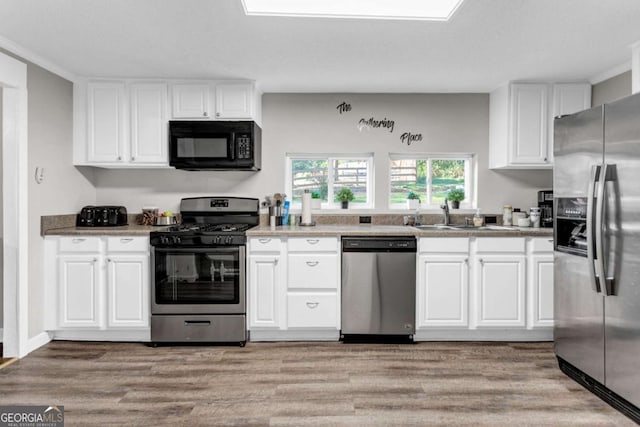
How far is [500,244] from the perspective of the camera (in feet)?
11.7

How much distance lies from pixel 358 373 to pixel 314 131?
7.60 ft

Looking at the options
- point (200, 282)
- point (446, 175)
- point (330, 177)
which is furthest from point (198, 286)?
point (446, 175)

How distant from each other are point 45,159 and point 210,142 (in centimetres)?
129

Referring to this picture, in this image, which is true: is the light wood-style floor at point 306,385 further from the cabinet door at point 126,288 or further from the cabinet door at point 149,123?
the cabinet door at point 149,123

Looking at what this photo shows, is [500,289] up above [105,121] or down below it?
below

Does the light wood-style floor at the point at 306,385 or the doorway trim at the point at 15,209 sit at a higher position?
the doorway trim at the point at 15,209

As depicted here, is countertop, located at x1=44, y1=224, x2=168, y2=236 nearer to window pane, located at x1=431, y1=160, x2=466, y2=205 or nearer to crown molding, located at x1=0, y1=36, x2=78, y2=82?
crown molding, located at x1=0, y1=36, x2=78, y2=82

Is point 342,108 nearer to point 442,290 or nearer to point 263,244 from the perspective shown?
point 263,244

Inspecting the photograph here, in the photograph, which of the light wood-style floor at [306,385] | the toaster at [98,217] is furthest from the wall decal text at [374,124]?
the toaster at [98,217]

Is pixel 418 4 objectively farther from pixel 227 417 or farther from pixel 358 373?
pixel 227 417

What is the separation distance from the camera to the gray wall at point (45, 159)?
336 cm

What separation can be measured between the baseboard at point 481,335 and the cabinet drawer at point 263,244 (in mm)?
1388

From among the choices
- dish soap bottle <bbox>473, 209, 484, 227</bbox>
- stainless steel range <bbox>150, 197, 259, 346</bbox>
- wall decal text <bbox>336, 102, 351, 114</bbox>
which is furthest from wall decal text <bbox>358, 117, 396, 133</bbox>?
stainless steel range <bbox>150, 197, 259, 346</bbox>

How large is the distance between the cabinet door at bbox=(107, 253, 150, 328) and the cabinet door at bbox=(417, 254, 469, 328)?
223cm
